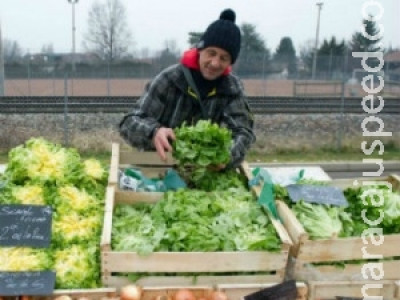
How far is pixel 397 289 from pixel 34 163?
2445mm

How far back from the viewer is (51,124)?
12.6 m

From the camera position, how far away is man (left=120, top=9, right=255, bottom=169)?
3.53 metres

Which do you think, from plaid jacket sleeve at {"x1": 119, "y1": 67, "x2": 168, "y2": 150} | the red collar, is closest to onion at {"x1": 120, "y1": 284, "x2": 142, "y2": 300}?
plaid jacket sleeve at {"x1": 119, "y1": 67, "x2": 168, "y2": 150}

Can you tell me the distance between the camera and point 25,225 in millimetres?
2771

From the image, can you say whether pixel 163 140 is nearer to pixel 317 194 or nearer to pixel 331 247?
pixel 317 194

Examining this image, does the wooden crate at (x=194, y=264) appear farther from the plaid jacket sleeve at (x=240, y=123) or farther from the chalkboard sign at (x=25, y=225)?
the plaid jacket sleeve at (x=240, y=123)

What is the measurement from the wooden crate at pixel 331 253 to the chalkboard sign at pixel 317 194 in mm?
351

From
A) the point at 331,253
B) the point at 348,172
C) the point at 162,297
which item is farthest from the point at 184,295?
the point at 348,172

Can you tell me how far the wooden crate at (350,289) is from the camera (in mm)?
2625

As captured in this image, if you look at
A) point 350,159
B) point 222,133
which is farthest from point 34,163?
point 350,159

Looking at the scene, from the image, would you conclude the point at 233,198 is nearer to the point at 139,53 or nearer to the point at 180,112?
the point at 180,112

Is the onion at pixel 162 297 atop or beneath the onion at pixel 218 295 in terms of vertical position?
beneath

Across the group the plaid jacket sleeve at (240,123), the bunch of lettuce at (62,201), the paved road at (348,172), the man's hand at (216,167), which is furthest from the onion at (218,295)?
the paved road at (348,172)

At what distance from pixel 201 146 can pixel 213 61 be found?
646mm
